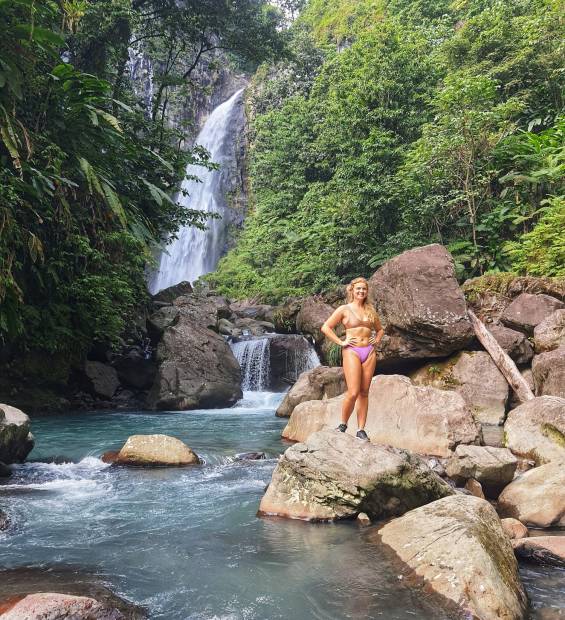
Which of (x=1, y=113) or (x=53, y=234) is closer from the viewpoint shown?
(x=1, y=113)

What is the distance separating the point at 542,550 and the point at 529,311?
29.4ft

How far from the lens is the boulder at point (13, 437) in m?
7.49

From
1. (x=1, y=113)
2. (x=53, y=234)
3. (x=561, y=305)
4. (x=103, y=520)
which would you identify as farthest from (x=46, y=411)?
(x=561, y=305)

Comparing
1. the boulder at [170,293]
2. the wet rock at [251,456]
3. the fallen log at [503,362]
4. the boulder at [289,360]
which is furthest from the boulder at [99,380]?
the fallen log at [503,362]

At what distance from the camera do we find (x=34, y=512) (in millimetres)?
5793

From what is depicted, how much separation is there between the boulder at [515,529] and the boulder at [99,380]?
1180 cm

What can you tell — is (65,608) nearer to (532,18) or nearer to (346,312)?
(346,312)

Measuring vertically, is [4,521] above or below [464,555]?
below

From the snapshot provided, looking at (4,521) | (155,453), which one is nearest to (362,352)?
(155,453)

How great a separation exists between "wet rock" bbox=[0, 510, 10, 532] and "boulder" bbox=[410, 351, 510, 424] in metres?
8.49

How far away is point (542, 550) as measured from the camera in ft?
14.8

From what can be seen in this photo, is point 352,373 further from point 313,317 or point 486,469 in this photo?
point 313,317

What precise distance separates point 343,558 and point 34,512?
3502 mm

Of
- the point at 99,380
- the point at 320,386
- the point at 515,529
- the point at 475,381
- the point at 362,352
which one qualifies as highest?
the point at 362,352
